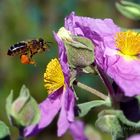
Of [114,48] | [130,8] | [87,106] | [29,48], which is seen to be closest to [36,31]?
[130,8]

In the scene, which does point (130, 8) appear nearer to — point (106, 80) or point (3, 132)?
point (106, 80)

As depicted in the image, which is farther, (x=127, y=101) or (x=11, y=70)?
(x=11, y=70)

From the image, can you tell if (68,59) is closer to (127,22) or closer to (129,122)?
(129,122)

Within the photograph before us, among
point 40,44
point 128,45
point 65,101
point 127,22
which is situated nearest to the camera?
point 65,101

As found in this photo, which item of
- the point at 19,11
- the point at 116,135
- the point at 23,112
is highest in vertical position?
the point at 23,112

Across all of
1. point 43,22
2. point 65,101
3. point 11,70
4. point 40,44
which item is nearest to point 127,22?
point 43,22
